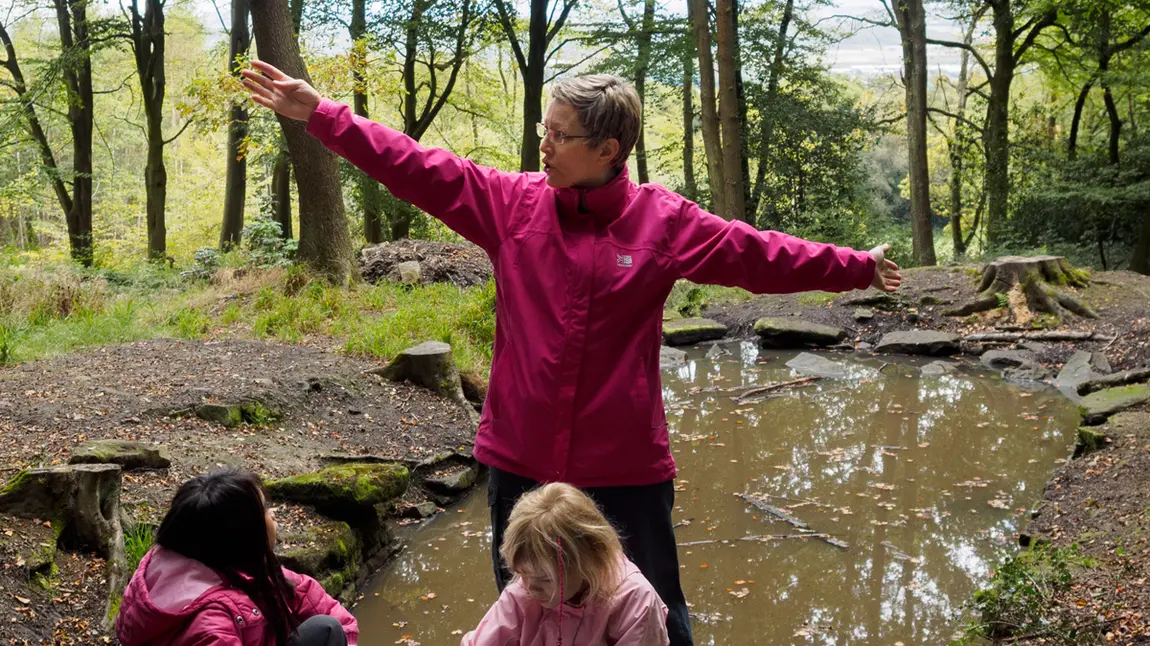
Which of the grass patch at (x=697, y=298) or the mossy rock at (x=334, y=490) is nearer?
the mossy rock at (x=334, y=490)

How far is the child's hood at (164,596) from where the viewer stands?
2.41 meters

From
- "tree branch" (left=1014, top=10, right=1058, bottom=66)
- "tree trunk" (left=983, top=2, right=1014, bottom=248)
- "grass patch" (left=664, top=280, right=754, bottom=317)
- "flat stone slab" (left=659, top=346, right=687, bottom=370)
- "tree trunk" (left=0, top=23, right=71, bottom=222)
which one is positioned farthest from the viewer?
"tree trunk" (left=0, top=23, right=71, bottom=222)

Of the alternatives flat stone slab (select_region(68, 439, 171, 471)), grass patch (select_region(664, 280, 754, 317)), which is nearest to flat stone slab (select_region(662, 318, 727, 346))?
grass patch (select_region(664, 280, 754, 317))

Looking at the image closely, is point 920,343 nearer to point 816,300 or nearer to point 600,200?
point 816,300

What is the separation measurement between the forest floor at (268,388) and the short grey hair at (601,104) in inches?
102

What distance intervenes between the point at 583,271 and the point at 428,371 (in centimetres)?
555

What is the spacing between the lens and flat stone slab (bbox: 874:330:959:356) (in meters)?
10.8

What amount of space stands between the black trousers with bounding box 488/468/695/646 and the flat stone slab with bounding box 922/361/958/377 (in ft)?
26.2

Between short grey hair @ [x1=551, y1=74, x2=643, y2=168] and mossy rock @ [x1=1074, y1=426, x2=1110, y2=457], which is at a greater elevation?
short grey hair @ [x1=551, y1=74, x2=643, y2=168]

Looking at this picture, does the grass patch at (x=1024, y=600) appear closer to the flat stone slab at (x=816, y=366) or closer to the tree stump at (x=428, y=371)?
the tree stump at (x=428, y=371)

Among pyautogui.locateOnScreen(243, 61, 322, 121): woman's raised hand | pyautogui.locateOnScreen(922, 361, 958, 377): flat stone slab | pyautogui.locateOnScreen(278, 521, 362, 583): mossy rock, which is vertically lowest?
pyautogui.locateOnScreen(278, 521, 362, 583): mossy rock

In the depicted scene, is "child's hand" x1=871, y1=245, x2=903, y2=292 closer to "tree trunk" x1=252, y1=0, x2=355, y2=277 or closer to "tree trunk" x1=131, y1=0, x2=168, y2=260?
"tree trunk" x1=252, y1=0, x2=355, y2=277

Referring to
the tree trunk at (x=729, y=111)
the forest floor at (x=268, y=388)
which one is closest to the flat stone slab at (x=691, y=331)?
the forest floor at (x=268, y=388)

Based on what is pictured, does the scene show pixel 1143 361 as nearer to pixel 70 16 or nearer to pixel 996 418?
pixel 996 418
